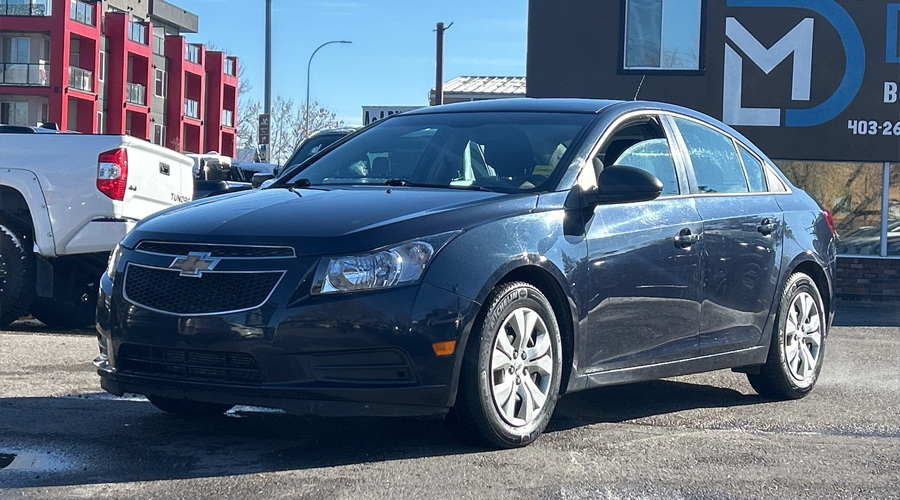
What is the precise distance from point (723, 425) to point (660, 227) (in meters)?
1.04

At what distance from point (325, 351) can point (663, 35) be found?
43.2 ft

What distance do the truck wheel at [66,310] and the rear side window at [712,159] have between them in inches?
196

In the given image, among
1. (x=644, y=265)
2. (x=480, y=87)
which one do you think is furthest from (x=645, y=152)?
(x=480, y=87)

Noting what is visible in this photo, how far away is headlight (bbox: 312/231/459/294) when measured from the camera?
4.40 meters

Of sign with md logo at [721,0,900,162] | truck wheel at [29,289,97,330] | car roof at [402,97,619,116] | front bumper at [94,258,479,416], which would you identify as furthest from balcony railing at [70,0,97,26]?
front bumper at [94,258,479,416]

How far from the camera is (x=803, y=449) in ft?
16.8

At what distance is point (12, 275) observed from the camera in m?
8.53

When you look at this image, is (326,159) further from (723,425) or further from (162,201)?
(162,201)

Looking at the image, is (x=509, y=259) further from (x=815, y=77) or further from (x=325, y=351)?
(x=815, y=77)

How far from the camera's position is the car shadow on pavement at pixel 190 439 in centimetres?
438

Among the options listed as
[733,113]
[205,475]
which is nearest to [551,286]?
[205,475]

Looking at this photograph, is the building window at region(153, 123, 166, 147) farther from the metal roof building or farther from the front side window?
the front side window

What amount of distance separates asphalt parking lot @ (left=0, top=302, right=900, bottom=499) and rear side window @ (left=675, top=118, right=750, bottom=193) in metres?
1.23

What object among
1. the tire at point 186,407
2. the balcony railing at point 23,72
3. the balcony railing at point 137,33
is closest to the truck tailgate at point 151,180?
the tire at point 186,407
